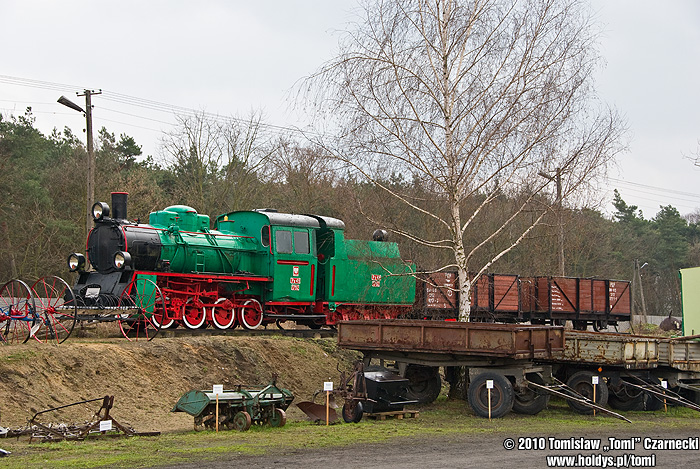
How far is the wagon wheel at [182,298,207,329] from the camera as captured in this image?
17.4m

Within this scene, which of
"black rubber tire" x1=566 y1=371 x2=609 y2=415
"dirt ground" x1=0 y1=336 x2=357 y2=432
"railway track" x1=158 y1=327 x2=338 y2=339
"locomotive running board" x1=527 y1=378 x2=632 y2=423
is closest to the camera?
"dirt ground" x1=0 y1=336 x2=357 y2=432

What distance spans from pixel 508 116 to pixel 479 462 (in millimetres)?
7997

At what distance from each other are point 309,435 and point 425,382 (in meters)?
5.12

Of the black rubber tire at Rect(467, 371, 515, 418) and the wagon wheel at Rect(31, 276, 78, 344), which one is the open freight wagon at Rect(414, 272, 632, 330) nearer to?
the black rubber tire at Rect(467, 371, 515, 418)

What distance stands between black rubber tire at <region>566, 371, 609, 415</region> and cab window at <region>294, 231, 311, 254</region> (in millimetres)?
8175

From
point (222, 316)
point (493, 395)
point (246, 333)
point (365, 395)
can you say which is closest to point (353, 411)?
point (365, 395)

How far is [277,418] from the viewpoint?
39.5ft

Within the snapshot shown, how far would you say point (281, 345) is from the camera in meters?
17.6

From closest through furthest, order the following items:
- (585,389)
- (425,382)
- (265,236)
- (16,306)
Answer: (16,306) < (585,389) < (425,382) < (265,236)

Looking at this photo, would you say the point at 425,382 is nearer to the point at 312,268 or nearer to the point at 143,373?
the point at 312,268

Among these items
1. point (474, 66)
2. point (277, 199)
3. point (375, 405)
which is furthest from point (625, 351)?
point (277, 199)

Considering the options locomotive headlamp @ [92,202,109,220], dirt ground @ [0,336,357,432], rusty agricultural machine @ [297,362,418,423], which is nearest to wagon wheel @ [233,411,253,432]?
dirt ground @ [0,336,357,432]

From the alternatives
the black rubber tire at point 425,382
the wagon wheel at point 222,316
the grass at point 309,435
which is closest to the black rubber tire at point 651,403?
the grass at point 309,435

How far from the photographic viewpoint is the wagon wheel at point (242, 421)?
11.4 metres
